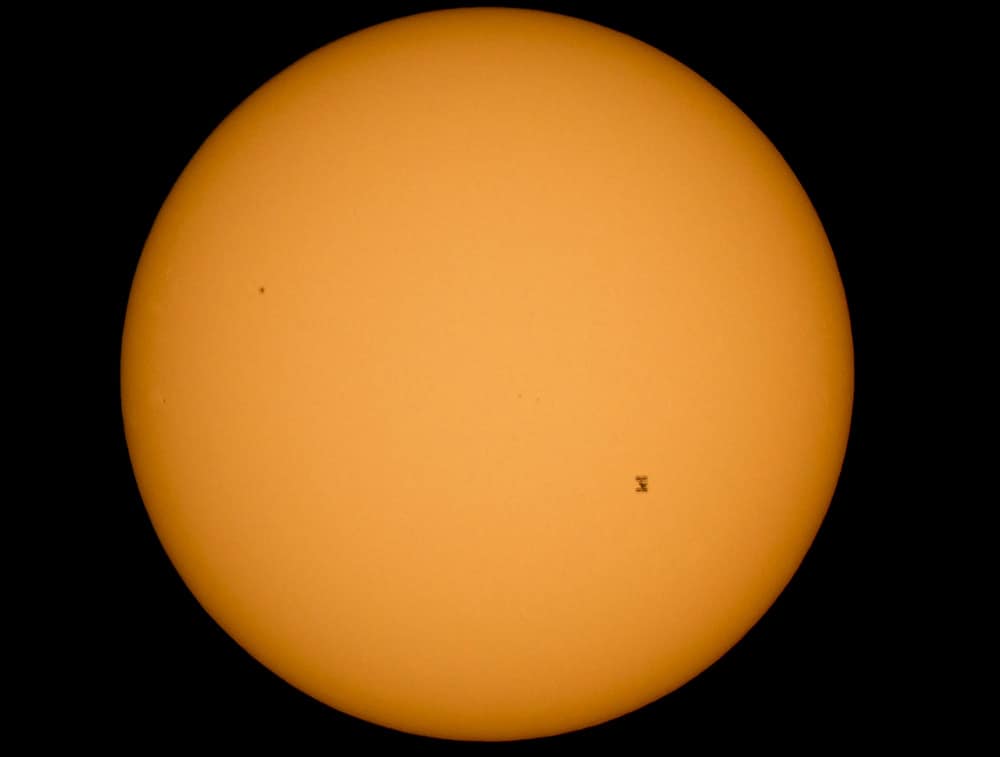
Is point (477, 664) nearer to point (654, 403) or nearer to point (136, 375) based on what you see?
point (654, 403)

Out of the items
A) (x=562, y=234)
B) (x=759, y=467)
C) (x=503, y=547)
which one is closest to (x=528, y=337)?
(x=562, y=234)

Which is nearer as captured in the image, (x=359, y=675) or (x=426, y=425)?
(x=426, y=425)

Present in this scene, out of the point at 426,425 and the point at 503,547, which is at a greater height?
the point at 426,425

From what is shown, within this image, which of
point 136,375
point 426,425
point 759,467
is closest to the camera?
point 426,425

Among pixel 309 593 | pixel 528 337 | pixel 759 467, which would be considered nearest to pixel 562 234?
pixel 528 337

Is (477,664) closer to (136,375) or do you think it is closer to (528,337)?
(528,337)

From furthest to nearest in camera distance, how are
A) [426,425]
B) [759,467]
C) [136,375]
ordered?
1. [136,375]
2. [759,467]
3. [426,425]

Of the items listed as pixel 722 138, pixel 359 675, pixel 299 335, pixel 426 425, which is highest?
pixel 722 138
